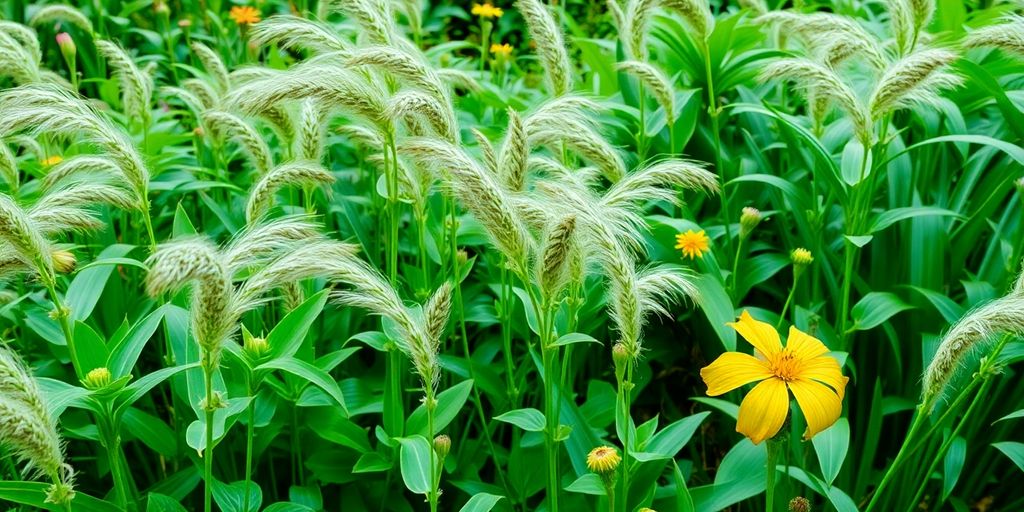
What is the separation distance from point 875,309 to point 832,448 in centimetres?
56

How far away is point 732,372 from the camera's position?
1.70 meters

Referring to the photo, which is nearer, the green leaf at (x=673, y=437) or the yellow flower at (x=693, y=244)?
the green leaf at (x=673, y=437)

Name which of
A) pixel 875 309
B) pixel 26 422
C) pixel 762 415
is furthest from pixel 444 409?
pixel 875 309

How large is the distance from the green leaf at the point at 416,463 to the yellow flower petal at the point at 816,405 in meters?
0.69

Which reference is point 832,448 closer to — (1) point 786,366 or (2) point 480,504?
(1) point 786,366

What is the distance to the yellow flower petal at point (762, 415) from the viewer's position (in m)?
1.60

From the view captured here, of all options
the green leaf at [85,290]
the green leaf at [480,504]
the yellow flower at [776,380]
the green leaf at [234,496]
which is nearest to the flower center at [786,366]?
the yellow flower at [776,380]

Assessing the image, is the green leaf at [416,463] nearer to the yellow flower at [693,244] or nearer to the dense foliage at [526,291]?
the dense foliage at [526,291]

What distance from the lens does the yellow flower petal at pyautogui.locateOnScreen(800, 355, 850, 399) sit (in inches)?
65.9

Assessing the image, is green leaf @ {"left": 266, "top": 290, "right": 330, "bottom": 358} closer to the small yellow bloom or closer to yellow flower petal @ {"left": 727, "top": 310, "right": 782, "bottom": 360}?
the small yellow bloom

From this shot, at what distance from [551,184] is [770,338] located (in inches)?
19.3

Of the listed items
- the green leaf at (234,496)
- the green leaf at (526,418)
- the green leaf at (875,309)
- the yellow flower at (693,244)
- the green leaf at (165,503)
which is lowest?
the green leaf at (165,503)

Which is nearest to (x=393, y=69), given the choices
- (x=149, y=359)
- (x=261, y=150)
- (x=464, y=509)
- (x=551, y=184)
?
(x=551, y=184)

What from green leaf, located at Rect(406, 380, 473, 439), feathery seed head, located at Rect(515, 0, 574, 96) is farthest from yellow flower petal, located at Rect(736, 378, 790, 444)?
feathery seed head, located at Rect(515, 0, 574, 96)
